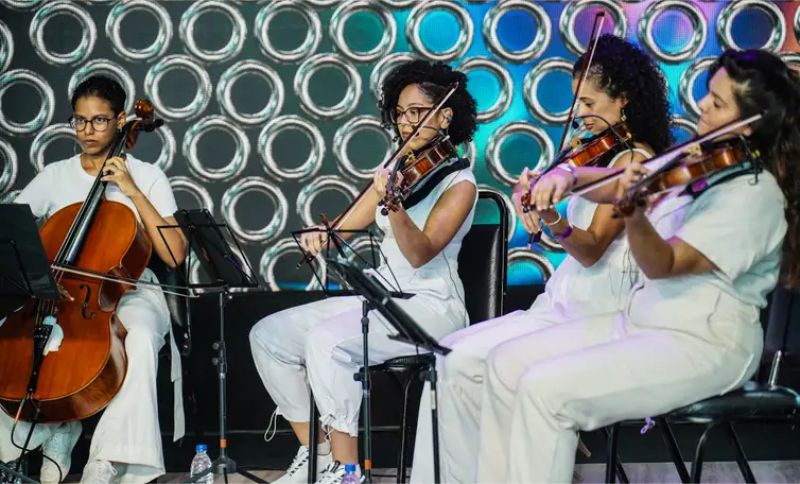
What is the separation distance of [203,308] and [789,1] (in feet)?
8.80

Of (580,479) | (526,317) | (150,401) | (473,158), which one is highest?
(473,158)

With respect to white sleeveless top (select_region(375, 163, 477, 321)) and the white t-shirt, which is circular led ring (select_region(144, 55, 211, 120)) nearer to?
the white t-shirt

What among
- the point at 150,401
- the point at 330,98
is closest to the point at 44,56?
the point at 330,98

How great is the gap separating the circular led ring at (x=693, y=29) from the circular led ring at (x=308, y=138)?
4.60ft

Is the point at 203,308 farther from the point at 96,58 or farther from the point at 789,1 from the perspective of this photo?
the point at 789,1

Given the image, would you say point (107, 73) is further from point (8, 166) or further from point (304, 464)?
point (304, 464)

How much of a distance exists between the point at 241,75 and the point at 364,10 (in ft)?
1.91

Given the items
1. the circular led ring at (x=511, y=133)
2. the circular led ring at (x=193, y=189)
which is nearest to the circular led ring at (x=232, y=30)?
the circular led ring at (x=193, y=189)

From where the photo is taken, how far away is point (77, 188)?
3906 millimetres

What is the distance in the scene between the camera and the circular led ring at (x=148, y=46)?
14.9 ft

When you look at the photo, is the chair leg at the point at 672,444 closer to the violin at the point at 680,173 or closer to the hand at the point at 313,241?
the violin at the point at 680,173

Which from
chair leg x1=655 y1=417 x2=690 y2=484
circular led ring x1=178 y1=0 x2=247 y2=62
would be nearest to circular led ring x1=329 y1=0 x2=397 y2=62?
circular led ring x1=178 y1=0 x2=247 y2=62

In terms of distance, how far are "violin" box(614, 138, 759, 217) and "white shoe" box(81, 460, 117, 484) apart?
194 centimetres

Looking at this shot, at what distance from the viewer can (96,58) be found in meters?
4.54
